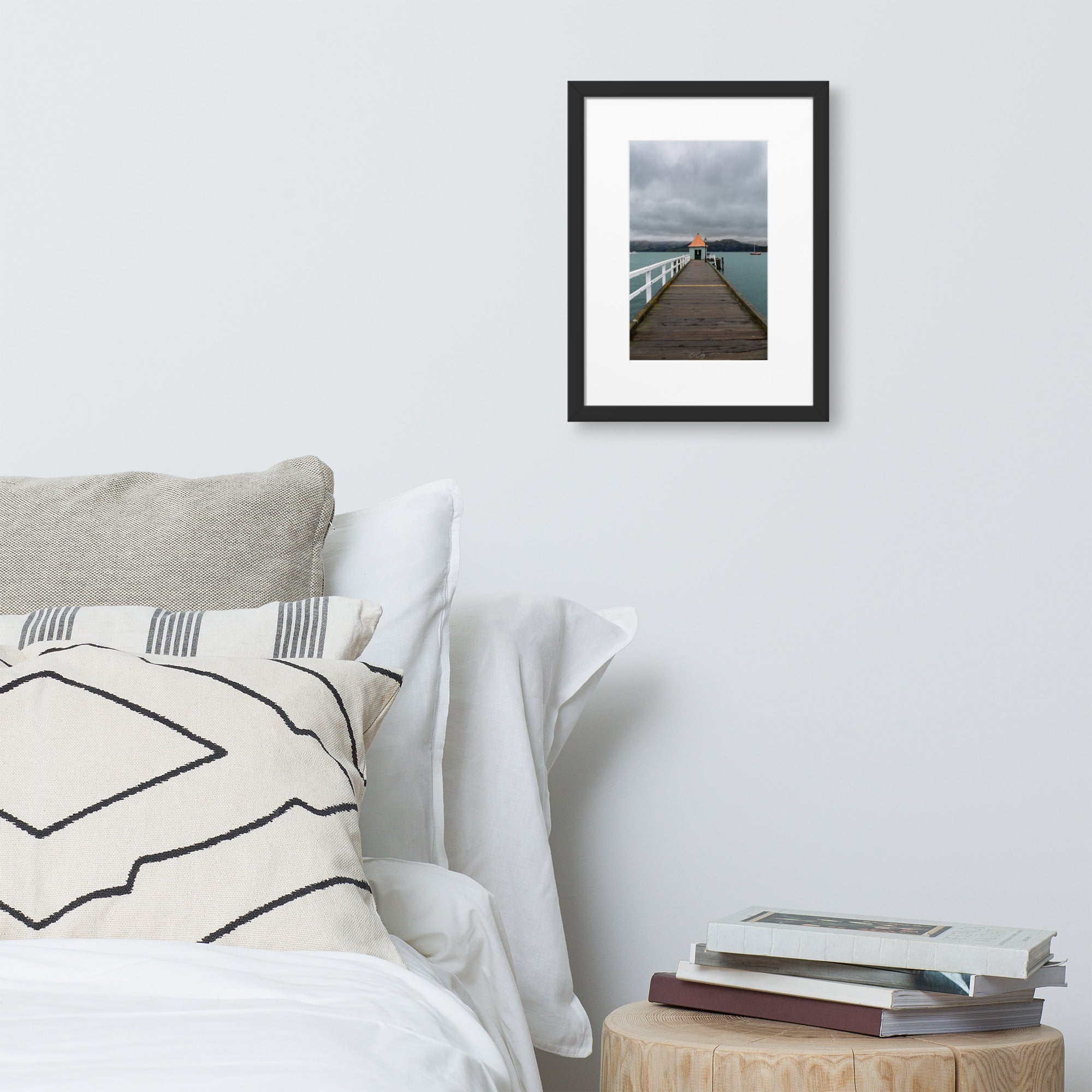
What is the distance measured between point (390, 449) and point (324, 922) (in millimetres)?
884

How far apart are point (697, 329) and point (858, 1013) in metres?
0.94

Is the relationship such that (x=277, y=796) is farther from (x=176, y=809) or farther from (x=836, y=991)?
(x=836, y=991)

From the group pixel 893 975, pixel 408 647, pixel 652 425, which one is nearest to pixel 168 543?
pixel 408 647

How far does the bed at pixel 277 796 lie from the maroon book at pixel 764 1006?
155 millimetres

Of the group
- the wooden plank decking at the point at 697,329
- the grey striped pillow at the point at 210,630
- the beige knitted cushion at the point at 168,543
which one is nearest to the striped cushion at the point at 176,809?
the grey striped pillow at the point at 210,630

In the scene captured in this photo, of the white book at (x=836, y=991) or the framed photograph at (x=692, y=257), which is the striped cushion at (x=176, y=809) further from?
the framed photograph at (x=692, y=257)

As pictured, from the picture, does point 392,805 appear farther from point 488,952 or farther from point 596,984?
point 596,984

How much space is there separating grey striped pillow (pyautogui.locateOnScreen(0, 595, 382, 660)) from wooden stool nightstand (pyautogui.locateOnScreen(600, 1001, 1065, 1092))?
452 mm

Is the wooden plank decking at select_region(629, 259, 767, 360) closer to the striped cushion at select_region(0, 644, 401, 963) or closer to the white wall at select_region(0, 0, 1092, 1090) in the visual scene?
the white wall at select_region(0, 0, 1092, 1090)

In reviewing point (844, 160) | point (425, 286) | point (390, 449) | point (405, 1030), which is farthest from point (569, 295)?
point (405, 1030)

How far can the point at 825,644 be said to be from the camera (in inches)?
61.9

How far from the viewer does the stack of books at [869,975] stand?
97cm

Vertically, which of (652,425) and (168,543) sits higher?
(652,425)

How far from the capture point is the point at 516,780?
1325 mm
